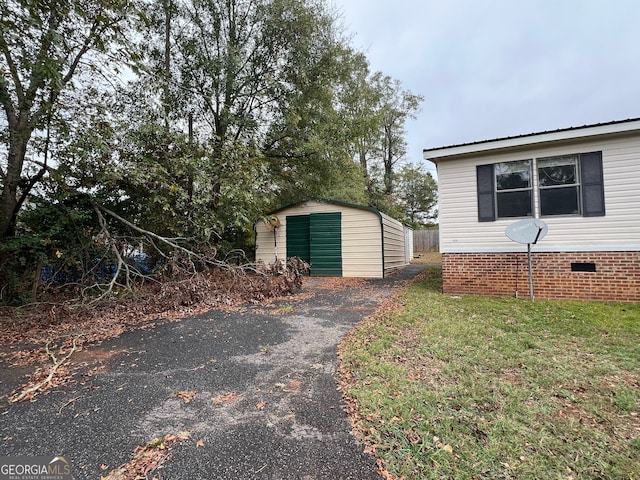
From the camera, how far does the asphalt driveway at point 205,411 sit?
5.85ft

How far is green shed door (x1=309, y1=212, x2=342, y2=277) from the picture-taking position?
10461 mm

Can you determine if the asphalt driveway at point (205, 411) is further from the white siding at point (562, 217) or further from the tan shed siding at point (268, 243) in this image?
the tan shed siding at point (268, 243)

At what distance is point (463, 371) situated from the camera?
292 centimetres

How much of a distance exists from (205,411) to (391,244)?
9.73 m

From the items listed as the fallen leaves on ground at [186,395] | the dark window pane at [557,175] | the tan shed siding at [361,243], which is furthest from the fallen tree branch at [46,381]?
the dark window pane at [557,175]

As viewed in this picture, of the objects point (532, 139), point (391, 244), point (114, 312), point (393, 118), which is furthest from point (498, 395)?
point (393, 118)

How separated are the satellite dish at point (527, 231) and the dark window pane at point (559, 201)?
0.49 m

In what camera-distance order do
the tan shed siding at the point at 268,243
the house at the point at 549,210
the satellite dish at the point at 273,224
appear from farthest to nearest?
1. the tan shed siding at the point at 268,243
2. the satellite dish at the point at 273,224
3. the house at the point at 549,210

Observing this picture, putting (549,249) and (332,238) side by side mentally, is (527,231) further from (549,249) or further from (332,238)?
(332,238)

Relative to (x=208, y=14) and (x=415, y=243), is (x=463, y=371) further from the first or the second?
(x=415, y=243)

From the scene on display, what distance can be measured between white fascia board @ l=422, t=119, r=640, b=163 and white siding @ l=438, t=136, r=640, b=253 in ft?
0.75

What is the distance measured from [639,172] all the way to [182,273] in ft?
29.6

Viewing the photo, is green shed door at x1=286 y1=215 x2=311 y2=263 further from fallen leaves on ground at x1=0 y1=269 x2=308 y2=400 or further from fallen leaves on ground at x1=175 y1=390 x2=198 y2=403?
fallen leaves on ground at x1=175 y1=390 x2=198 y2=403

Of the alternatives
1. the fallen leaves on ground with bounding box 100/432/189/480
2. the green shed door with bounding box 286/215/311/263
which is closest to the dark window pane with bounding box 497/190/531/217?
the green shed door with bounding box 286/215/311/263
